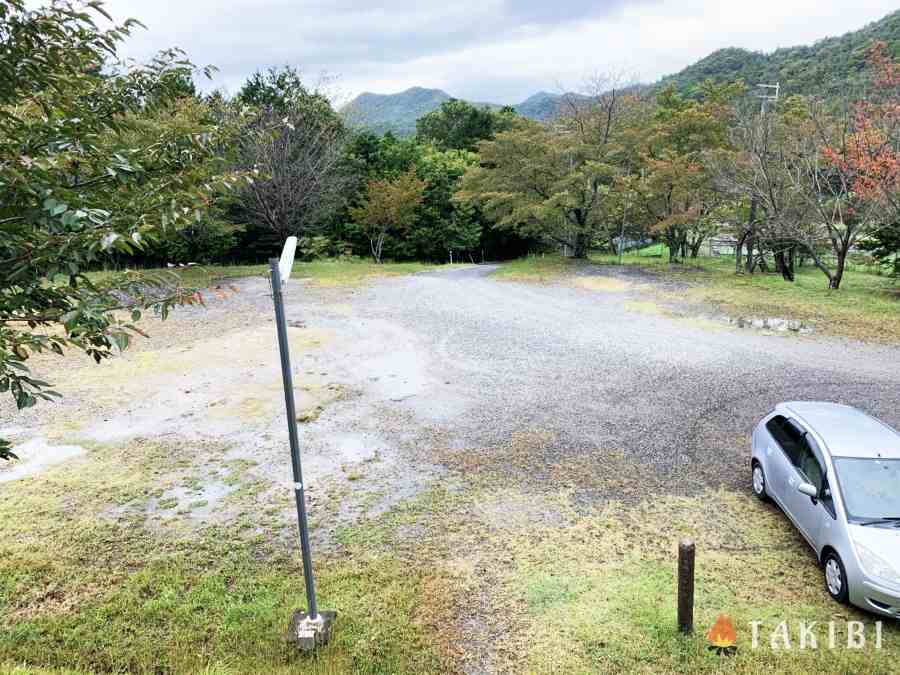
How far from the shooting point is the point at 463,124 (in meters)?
36.2

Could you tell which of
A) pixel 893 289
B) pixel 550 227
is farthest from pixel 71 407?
pixel 893 289

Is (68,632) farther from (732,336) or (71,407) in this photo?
(732,336)

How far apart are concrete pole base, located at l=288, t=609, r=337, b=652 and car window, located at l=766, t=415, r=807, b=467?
4.40m

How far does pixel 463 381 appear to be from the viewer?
9.56m

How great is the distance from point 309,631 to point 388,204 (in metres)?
21.7

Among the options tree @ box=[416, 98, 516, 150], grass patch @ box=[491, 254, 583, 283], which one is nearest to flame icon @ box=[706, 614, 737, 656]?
grass patch @ box=[491, 254, 583, 283]

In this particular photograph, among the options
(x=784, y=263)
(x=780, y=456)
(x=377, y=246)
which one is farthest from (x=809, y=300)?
(x=377, y=246)

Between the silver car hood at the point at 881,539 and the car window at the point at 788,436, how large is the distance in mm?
964

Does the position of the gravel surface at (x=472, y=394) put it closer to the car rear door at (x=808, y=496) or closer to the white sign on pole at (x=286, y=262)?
the car rear door at (x=808, y=496)

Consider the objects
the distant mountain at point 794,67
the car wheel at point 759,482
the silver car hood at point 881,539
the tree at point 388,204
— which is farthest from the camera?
the distant mountain at point 794,67

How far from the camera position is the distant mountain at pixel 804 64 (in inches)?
1165

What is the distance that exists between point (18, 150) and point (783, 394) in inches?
374

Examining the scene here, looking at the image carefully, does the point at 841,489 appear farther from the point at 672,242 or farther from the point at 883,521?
the point at 672,242

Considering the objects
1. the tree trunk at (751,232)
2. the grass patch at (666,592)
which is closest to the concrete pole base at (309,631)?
the grass patch at (666,592)
